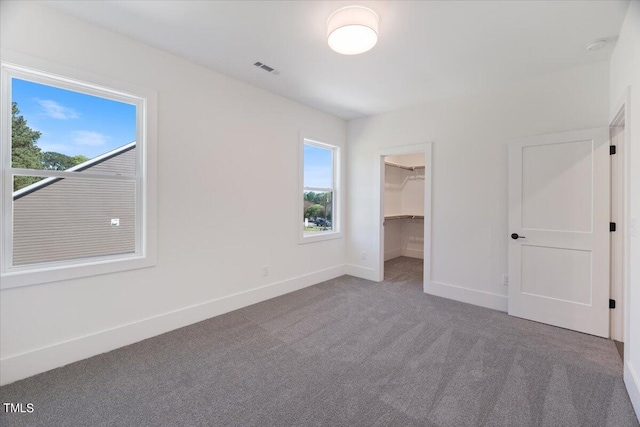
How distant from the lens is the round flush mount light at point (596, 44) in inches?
93.2

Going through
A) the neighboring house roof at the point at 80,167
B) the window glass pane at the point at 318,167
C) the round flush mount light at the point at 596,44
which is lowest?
the neighboring house roof at the point at 80,167

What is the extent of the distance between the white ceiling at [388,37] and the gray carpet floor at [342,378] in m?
2.70

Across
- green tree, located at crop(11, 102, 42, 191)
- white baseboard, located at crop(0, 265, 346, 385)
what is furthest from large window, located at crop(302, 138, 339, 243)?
green tree, located at crop(11, 102, 42, 191)

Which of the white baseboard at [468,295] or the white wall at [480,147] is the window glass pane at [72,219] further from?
the white baseboard at [468,295]

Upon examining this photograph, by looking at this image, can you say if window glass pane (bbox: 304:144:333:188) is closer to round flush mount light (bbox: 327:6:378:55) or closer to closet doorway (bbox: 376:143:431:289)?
closet doorway (bbox: 376:143:431:289)

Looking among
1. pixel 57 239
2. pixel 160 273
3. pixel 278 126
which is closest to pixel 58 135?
pixel 57 239

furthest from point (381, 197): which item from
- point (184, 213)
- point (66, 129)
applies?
point (66, 129)

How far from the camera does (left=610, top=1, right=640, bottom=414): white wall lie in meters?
1.77

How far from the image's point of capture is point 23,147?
2.08m

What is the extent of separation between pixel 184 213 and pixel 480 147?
3.59 meters

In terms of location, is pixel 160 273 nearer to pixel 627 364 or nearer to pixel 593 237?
pixel 627 364

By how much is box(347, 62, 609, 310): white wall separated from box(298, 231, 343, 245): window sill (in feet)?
→ 5.09

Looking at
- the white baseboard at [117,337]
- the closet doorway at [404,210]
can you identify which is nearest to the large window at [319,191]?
the white baseboard at [117,337]

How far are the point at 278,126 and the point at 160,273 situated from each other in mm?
2284
